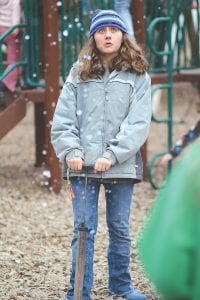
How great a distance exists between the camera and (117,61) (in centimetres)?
439

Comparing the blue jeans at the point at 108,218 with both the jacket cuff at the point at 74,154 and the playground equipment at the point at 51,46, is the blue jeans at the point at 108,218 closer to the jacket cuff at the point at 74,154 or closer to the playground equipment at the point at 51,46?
the jacket cuff at the point at 74,154

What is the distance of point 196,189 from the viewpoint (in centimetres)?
192

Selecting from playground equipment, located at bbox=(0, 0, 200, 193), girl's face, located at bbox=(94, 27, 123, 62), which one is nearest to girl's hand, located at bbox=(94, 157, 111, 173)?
girl's face, located at bbox=(94, 27, 123, 62)

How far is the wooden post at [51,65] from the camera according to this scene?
7730 millimetres

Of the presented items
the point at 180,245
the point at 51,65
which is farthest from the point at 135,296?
the point at 51,65

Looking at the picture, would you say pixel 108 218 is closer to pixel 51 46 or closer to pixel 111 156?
pixel 111 156

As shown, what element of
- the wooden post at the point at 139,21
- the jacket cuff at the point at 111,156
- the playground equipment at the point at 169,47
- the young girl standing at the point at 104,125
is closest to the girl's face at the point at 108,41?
the young girl standing at the point at 104,125

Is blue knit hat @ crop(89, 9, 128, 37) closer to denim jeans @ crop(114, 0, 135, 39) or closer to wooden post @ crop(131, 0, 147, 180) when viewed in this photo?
denim jeans @ crop(114, 0, 135, 39)

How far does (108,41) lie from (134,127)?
0.49 metres

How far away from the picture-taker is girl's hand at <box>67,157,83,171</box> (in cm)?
421

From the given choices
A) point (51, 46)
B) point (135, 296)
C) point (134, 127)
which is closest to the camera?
point (134, 127)

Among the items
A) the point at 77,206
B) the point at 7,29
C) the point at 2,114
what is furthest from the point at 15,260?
the point at 7,29

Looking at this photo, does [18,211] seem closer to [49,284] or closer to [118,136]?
[49,284]

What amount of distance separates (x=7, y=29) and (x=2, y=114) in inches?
34.2
